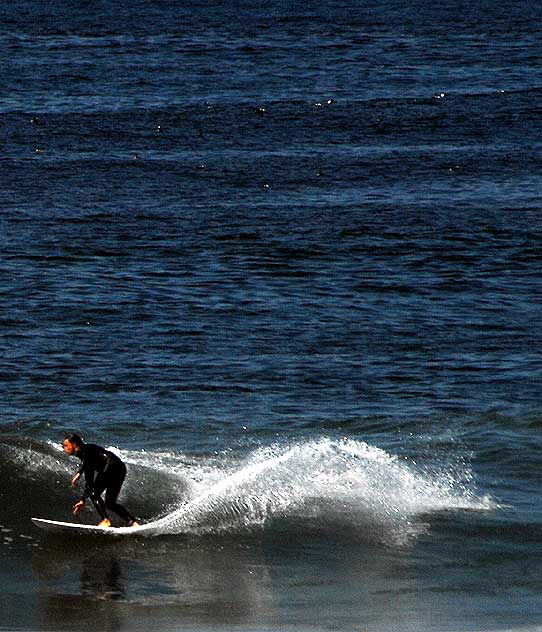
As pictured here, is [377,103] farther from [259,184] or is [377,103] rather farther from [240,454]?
[240,454]

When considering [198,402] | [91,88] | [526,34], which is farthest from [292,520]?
[526,34]

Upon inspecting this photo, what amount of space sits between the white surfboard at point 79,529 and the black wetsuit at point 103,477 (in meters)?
0.20

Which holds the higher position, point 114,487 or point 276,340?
point 114,487

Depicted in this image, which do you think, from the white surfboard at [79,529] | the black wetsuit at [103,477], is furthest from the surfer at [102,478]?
the white surfboard at [79,529]

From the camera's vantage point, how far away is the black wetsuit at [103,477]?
20.1m

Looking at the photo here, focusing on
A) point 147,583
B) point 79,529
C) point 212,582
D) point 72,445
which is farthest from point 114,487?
point 212,582

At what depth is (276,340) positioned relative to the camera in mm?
30766

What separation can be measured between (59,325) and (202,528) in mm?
11910

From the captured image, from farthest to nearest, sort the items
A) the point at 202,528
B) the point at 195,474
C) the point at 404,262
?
the point at 404,262
the point at 195,474
the point at 202,528

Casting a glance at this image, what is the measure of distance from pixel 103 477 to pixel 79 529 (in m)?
0.95

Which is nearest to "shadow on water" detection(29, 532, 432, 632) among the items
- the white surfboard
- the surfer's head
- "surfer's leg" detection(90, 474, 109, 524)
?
the white surfboard

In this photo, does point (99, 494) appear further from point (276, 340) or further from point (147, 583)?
point (276, 340)

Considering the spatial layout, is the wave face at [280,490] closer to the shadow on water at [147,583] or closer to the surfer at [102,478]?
the surfer at [102,478]

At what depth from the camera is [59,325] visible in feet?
104
